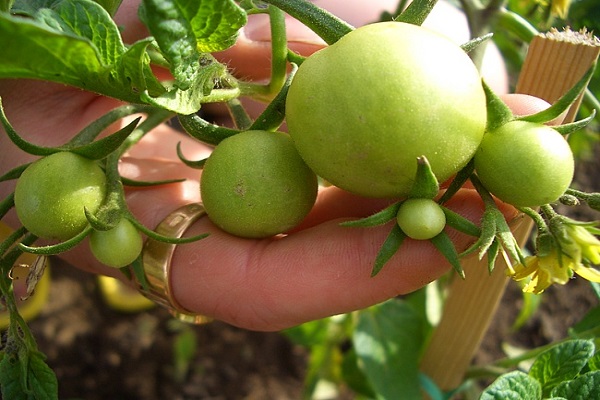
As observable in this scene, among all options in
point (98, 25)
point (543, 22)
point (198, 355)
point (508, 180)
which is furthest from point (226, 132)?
point (198, 355)

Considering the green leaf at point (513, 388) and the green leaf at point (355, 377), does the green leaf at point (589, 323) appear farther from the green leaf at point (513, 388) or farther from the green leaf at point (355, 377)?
the green leaf at point (355, 377)

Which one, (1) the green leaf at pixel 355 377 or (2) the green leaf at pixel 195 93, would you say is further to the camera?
(1) the green leaf at pixel 355 377

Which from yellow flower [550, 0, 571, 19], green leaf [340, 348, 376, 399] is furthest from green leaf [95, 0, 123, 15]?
green leaf [340, 348, 376, 399]

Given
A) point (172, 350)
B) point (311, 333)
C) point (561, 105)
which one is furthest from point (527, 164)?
point (172, 350)

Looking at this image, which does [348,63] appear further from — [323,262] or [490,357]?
[490,357]

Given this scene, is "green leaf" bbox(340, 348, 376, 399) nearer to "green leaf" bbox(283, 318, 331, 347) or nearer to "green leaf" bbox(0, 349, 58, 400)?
"green leaf" bbox(283, 318, 331, 347)

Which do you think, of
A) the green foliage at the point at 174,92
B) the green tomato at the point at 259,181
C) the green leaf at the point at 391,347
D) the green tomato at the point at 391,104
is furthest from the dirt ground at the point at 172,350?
the green tomato at the point at 391,104

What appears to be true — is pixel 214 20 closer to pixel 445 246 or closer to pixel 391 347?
pixel 445 246
